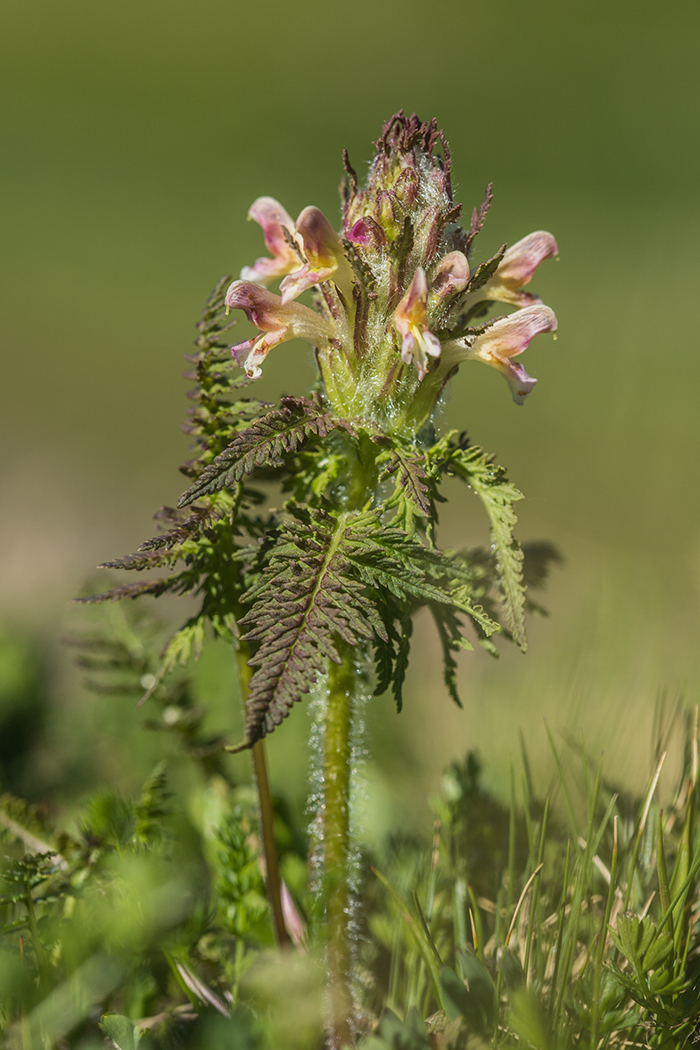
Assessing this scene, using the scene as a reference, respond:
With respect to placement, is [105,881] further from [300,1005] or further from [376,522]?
[376,522]

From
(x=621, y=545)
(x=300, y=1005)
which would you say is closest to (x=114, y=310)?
(x=621, y=545)

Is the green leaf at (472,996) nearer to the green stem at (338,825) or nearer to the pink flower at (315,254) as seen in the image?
the green stem at (338,825)

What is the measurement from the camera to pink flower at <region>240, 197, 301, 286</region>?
3.25 ft

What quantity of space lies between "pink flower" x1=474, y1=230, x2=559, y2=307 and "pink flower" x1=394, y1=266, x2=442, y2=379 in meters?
0.20

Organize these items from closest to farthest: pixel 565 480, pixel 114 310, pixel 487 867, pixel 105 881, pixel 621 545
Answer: pixel 105 881 → pixel 487 867 → pixel 621 545 → pixel 565 480 → pixel 114 310

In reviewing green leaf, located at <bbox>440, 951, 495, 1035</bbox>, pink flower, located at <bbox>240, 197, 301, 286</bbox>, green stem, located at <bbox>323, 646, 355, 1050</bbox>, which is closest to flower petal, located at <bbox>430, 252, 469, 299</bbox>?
pink flower, located at <bbox>240, 197, 301, 286</bbox>

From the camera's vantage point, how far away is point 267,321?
2.87 ft

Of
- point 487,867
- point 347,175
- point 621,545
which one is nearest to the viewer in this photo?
point 347,175

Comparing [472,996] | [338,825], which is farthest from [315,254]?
[472,996]

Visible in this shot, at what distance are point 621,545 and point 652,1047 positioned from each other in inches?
96.1

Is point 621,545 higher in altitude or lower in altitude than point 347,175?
lower

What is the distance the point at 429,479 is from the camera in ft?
2.81

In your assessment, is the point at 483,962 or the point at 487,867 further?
the point at 487,867

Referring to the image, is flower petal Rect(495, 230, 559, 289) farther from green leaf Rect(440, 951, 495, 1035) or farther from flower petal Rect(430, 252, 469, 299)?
green leaf Rect(440, 951, 495, 1035)
